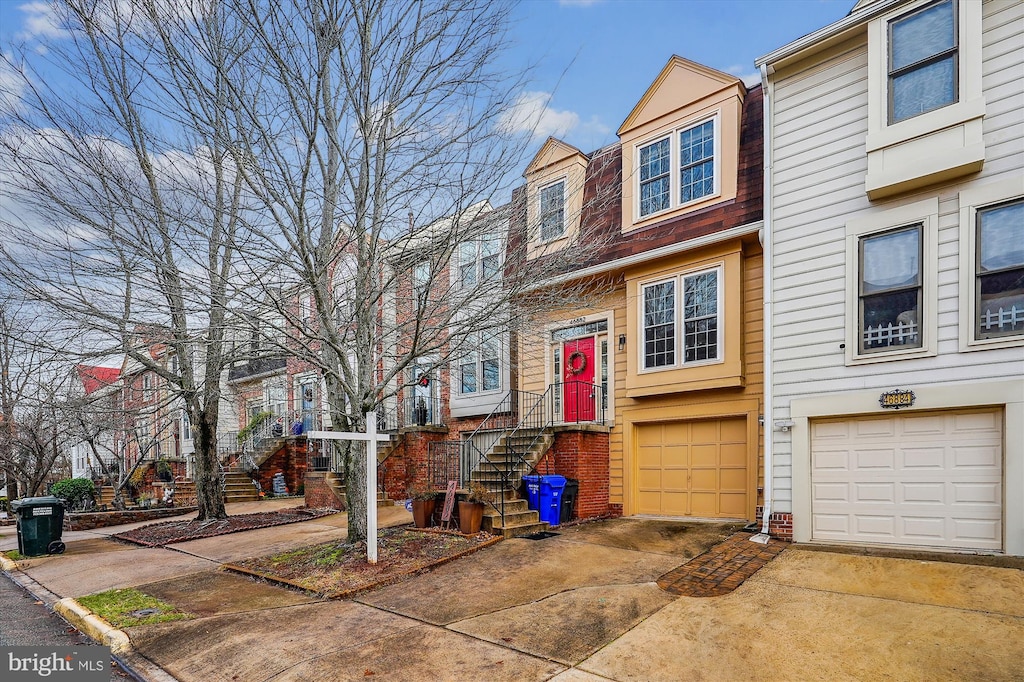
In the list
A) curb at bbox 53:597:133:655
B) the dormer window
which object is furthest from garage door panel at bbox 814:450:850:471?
curb at bbox 53:597:133:655

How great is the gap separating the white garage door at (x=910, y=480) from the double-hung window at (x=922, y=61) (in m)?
4.12

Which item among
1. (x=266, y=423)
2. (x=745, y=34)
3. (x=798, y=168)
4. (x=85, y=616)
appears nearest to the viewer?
(x=85, y=616)

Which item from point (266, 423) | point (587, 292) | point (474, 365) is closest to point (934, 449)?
point (587, 292)

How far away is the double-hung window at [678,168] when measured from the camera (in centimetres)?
1050

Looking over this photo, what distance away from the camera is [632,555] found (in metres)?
7.84

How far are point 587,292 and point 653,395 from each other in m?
2.57

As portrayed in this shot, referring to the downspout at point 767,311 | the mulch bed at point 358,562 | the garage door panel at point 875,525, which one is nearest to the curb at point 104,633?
the mulch bed at point 358,562

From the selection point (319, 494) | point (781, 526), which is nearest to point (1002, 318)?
point (781, 526)

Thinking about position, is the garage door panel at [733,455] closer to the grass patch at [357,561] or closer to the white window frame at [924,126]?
the grass patch at [357,561]

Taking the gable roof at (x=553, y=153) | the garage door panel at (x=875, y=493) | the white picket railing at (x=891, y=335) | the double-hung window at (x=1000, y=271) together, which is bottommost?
the garage door panel at (x=875, y=493)

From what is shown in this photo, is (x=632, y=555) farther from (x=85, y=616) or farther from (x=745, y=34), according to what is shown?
(x=745, y=34)

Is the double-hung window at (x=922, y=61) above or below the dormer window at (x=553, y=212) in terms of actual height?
above

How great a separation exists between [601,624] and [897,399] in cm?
508

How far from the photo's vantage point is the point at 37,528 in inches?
394
